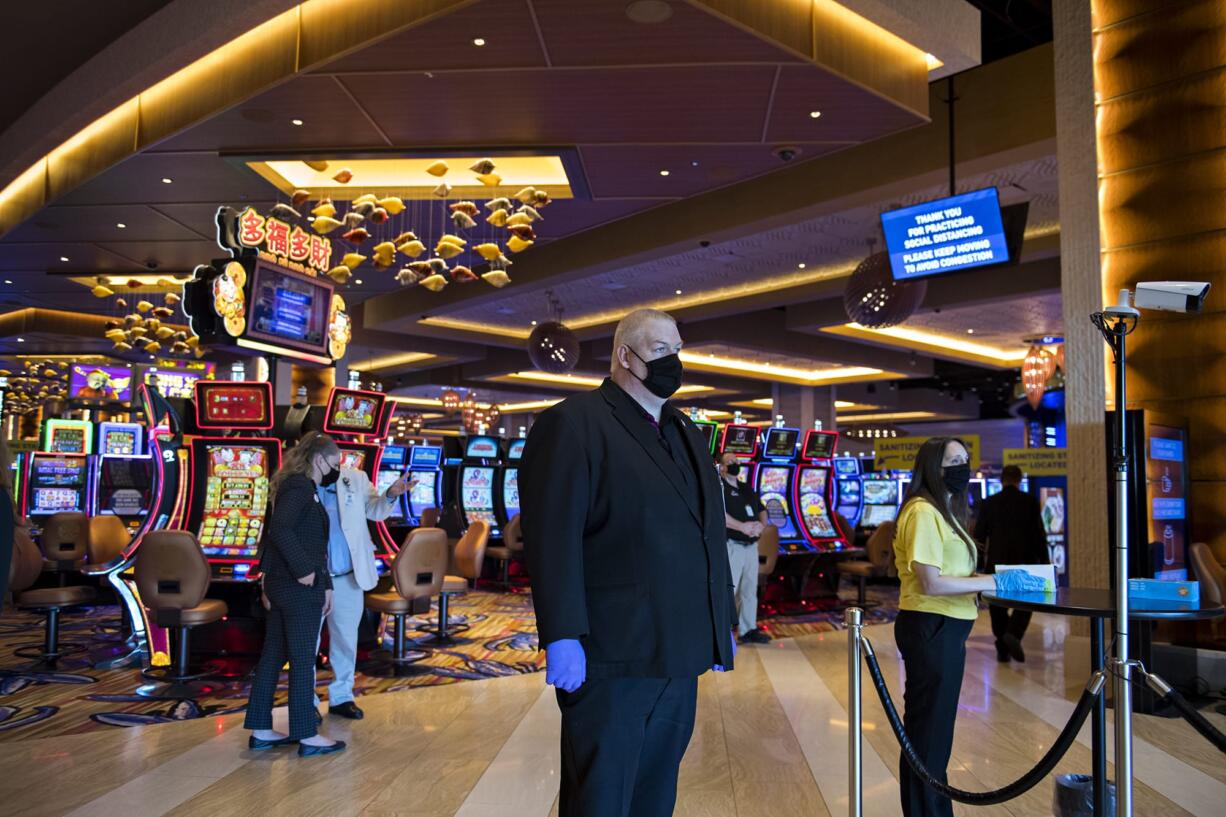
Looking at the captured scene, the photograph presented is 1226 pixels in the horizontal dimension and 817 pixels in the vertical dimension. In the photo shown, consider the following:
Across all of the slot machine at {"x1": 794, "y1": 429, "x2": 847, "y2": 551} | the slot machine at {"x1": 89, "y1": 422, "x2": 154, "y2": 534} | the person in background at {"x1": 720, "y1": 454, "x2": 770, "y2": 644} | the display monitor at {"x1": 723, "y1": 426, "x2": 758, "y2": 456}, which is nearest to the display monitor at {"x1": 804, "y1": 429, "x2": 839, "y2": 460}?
the slot machine at {"x1": 794, "y1": 429, "x2": 847, "y2": 551}

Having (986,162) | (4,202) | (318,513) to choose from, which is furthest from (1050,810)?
(4,202)

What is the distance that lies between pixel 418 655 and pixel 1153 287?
518 cm

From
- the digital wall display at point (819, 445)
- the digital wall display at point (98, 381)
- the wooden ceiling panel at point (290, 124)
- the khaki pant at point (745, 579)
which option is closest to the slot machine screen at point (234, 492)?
the wooden ceiling panel at point (290, 124)

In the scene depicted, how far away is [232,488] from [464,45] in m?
3.17

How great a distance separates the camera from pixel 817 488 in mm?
9859

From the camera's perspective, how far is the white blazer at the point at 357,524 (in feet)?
15.1

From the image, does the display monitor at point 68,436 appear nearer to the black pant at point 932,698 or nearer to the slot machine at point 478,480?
the slot machine at point 478,480

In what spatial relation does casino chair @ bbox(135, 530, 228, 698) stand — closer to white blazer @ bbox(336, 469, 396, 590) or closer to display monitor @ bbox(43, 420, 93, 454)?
white blazer @ bbox(336, 469, 396, 590)

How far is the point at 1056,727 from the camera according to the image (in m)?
4.65

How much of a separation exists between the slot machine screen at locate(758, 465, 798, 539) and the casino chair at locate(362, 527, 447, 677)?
13.9 feet

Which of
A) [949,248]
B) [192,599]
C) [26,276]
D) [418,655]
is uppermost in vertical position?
[26,276]

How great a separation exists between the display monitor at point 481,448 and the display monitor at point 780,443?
335 cm

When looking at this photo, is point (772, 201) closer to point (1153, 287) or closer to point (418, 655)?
point (418, 655)

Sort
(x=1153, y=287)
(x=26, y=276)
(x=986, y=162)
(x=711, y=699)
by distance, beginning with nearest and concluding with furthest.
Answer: (x=1153, y=287) < (x=711, y=699) < (x=986, y=162) < (x=26, y=276)
